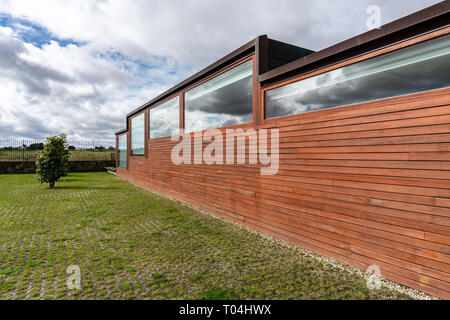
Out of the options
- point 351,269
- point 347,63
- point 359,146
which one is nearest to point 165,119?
point 347,63

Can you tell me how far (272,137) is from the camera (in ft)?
16.7

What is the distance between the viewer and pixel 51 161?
497 inches

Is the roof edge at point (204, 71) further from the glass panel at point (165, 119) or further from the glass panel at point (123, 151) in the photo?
the glass panel at point (123, 151)

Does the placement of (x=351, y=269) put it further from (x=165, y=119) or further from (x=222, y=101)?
(x=165, y=119)

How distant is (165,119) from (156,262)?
24.7 ft

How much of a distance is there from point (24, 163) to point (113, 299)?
22.7m

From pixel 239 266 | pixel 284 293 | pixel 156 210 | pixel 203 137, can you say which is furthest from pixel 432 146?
pixel 156 210

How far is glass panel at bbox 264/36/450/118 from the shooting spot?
2.93 meters

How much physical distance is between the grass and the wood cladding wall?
14.9 inches

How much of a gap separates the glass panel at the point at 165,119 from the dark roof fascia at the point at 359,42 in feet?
16.7

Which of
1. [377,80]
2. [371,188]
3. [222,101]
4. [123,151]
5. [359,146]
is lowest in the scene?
[371,188]

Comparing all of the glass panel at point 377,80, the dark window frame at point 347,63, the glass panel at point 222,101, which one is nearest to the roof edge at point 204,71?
the glass panel at point 222,101

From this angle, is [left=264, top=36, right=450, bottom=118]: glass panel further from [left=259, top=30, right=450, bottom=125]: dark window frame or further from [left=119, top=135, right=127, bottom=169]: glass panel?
[left=119, top=135, right=127, bottom=169]: glass panel

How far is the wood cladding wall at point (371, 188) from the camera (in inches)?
113
